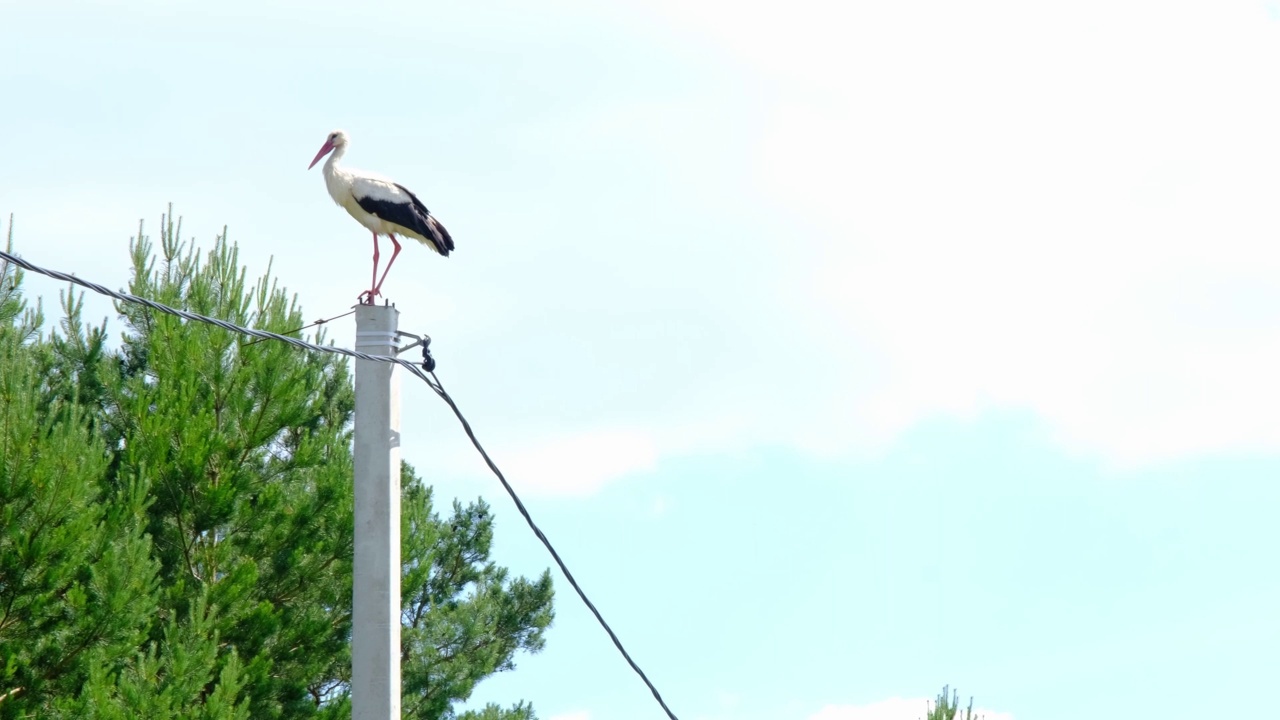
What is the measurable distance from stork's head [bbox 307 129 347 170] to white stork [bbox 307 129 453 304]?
41cm

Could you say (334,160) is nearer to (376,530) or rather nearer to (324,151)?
(324,151)

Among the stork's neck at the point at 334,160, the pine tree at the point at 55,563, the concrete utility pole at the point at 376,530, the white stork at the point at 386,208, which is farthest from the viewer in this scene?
the pine tree at the point at 55,563

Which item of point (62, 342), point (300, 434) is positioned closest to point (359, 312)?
point (300, 434)

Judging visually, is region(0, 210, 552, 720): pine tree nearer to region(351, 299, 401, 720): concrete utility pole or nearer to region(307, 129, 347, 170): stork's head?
region(307, 129, 347, 170): stork's head

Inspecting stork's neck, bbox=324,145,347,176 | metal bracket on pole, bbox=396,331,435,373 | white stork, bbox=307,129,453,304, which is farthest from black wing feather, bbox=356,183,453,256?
metal bracket on pole, bbox=396,331,435,373

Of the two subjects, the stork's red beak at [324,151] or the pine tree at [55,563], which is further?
the pine tree at [55,563]

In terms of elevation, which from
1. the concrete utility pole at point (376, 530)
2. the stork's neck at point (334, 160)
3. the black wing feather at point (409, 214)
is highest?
the stork's neck at point (334, 160)

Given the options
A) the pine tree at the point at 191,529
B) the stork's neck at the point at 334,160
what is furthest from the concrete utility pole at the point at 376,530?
the pine tree at the point at 191,529

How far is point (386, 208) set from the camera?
977cm

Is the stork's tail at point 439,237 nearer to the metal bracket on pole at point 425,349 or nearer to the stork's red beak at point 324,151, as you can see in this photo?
the stork's red beak at point 324,151

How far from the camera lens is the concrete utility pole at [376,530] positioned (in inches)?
215

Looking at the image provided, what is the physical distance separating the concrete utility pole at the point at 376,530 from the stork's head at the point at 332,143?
512cm

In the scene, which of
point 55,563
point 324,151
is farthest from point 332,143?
point 55,563

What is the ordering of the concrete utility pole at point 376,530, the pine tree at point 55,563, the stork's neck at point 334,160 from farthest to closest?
the pine tree at point 55,563
the stork's neck at point 334,160
the concrete utility pole at point 376,530
